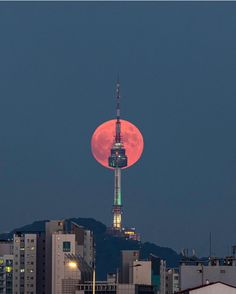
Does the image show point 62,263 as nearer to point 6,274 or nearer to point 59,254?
point 59,254

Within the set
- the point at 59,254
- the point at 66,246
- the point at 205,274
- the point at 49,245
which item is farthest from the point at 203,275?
the point at 49,245

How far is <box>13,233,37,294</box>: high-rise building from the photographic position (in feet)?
623

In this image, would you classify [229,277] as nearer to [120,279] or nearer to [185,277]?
[185,277]

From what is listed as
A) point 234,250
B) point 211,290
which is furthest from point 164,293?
point 211,290

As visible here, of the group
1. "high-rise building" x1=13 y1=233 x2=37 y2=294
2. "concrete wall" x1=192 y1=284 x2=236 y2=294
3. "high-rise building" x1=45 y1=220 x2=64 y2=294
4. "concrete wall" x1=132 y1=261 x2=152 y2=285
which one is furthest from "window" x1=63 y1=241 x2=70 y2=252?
"concrete wall" x1=192 y1=284 x2=236 y2=294

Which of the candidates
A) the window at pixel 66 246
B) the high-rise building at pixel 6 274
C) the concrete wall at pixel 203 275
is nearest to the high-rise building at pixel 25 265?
the high-rise building at pixel 6 274

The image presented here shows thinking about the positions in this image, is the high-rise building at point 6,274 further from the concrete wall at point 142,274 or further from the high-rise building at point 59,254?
the concrete wall at point 142,274

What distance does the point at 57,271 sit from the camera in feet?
579

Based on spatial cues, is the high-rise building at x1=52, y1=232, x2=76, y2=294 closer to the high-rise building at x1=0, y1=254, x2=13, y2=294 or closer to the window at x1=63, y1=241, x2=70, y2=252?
the window at x1=63, y1=241, x2=70, y2=252

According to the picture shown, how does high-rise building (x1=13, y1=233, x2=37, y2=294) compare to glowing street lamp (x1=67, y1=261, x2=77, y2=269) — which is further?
high-rise building (x1=13, y1=233, x2=37, y2=294)

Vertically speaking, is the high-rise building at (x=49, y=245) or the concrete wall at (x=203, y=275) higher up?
the high-rise building at (x=49, y=245)

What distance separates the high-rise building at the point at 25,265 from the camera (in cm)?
18988

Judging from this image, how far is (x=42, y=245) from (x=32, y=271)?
3.20 metres

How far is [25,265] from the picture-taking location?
192 m
